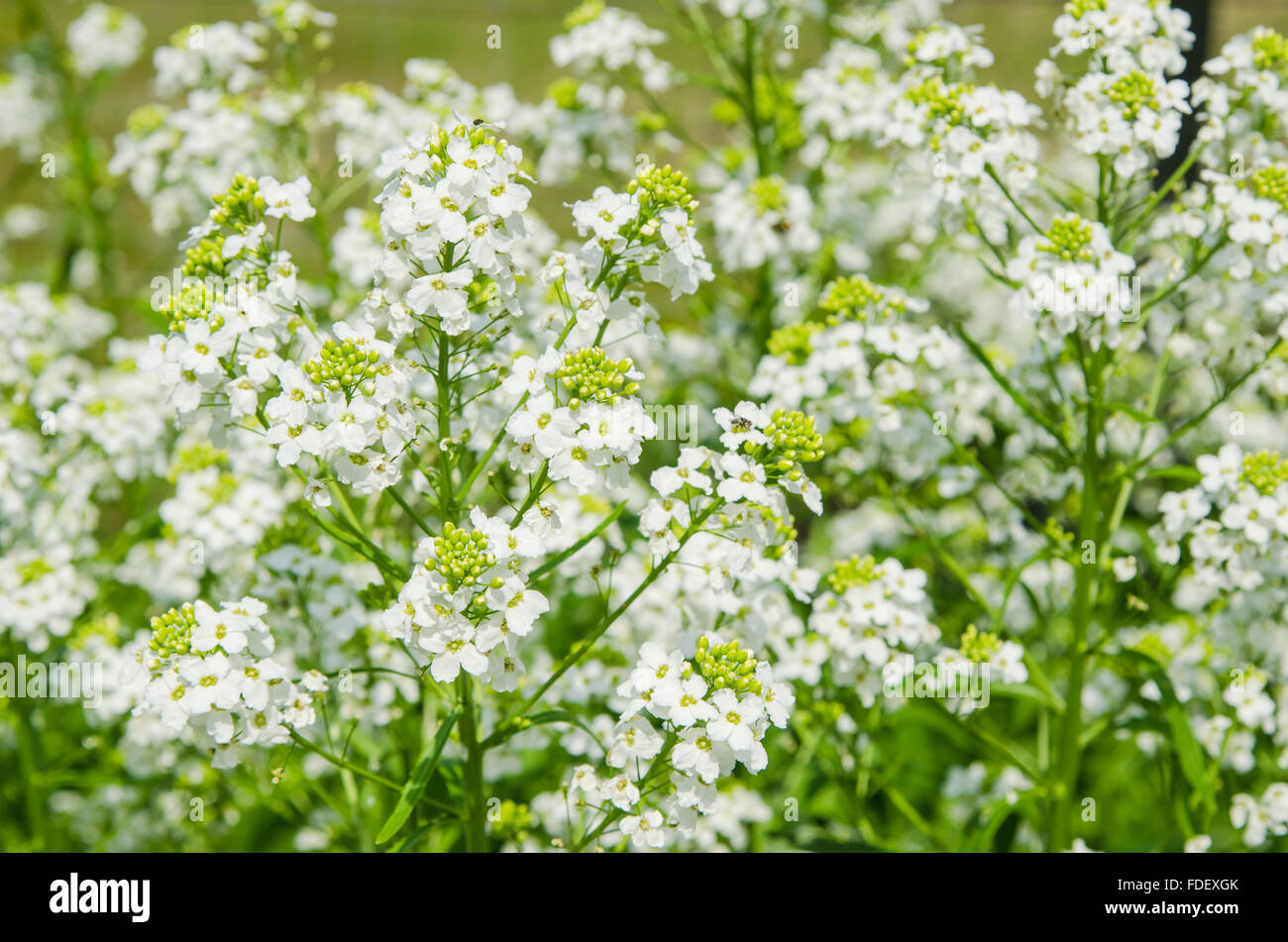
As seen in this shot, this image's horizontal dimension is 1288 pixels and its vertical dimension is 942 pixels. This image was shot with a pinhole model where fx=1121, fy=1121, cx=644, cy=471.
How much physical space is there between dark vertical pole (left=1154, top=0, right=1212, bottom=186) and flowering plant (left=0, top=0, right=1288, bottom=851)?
117cm

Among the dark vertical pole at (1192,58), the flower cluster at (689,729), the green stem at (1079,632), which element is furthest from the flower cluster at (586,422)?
the dark vertical pole at (1192,58)

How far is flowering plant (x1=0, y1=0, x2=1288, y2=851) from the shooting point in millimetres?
2410

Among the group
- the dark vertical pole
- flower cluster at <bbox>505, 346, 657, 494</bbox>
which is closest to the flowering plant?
flower cluster at <bbox>505, 346, 657, 494</bbox>

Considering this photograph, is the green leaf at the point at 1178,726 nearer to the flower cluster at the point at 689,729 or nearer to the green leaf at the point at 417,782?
the flower cluster at the point at 689,729

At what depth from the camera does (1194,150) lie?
337cm

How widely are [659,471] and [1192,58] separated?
178 inches

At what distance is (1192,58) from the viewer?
554 cm

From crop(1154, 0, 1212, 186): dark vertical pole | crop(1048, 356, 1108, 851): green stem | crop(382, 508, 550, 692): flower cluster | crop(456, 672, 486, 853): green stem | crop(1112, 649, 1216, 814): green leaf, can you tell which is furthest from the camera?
crop(1154, 0, 1212, 186): dark vertical pole

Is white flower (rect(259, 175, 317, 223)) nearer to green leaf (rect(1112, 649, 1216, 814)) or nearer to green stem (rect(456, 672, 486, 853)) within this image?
green stem (rect(456, 672, 486, 853))

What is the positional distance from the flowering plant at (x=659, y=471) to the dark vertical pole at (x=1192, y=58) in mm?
1172

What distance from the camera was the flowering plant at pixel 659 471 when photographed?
2410 millimetres

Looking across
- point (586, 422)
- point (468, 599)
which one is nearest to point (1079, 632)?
point (586, 422)

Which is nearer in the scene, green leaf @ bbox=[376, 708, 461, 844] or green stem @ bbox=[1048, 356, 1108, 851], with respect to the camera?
green leaf @ bbox=[376, 708, 461, 844]
